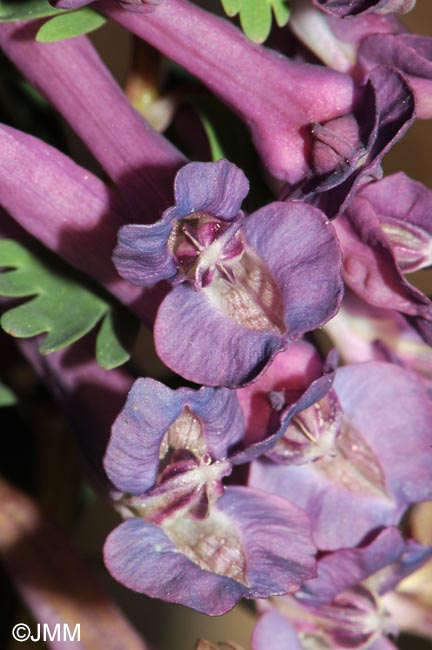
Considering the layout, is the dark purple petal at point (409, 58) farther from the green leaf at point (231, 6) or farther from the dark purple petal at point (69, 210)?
the dark purple petal at point (69, 210)

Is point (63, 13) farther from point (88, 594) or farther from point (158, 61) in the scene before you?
point (88, 594)

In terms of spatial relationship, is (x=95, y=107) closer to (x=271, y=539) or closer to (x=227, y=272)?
(x=227, y=272)

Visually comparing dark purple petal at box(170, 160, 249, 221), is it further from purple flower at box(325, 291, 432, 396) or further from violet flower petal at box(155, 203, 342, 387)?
purple flower at box(325, 291, 432, 396)

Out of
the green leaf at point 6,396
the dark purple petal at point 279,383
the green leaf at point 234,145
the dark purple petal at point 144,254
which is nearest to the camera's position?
the dark purple petal at point 144,254

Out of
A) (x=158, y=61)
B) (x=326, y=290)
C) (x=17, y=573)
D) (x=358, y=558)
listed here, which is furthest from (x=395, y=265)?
(x=17, y=573)

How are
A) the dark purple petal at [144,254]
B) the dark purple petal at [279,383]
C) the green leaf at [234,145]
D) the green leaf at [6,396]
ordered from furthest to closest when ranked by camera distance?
the green leaf at [6,396] < the green leaf at [234,145] < the dark purple petal at [279,383] < the dark purple petal at [144,254]

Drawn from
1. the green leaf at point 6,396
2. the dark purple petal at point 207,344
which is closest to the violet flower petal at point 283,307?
the dark purple petal at point 207,344
